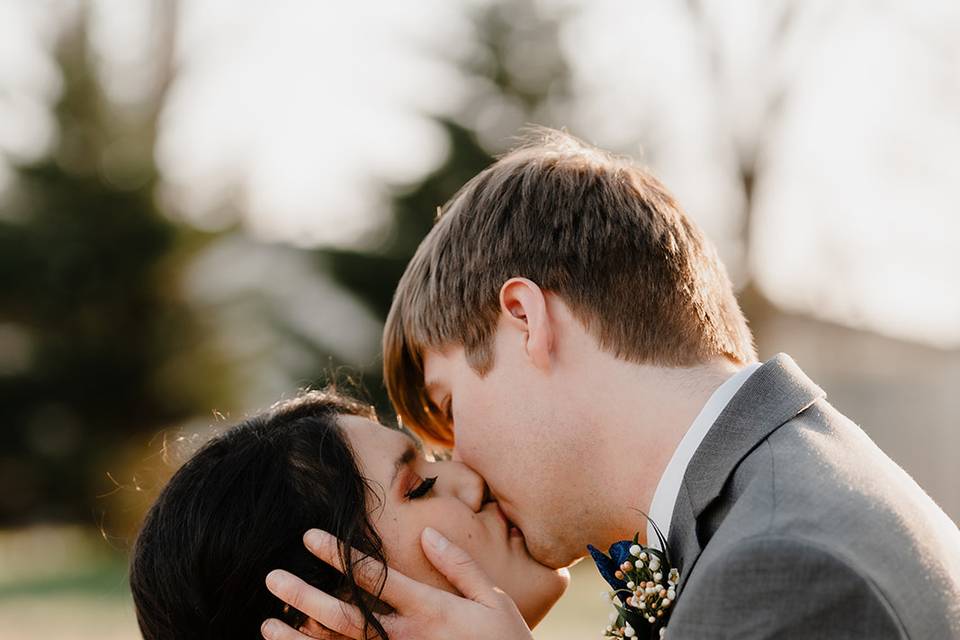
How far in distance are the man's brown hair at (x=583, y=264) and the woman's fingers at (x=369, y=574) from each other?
715 mm

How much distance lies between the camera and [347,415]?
381cm

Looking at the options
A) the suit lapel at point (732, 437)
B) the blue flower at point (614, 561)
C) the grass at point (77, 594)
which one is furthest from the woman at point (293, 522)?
the grass at point (77, 594)

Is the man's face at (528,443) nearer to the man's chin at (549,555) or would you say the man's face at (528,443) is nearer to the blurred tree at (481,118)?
the man's chin at (549,555)

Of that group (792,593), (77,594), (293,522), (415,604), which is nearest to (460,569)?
(415,604)

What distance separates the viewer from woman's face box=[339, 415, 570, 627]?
3496 millimetres

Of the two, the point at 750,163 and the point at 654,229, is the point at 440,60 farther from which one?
the point at 654,229

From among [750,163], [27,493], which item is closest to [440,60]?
[750,163]

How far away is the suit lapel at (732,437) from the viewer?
2.91 metres

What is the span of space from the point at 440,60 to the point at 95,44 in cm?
595

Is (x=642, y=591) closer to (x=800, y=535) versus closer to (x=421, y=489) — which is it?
(x=800, y=535)

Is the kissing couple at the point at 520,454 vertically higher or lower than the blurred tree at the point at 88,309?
higher

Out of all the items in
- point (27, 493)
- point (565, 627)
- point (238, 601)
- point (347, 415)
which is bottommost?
point (27, 493)

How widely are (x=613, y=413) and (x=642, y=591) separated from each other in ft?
1.90

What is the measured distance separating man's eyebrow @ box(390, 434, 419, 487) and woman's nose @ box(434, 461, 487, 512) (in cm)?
10
